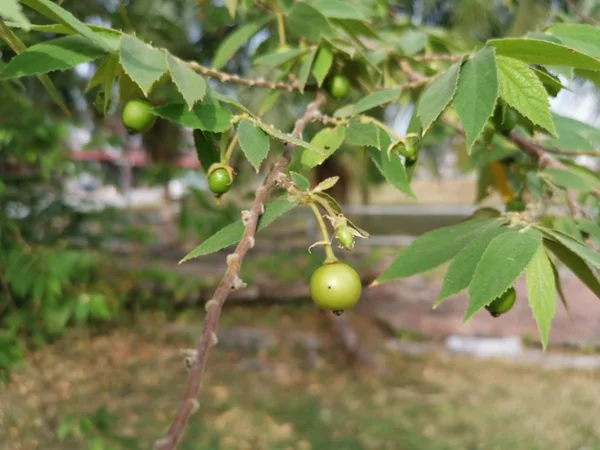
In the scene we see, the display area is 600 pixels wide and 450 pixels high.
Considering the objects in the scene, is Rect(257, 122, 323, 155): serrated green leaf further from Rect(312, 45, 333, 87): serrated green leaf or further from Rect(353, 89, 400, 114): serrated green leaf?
Rect(312, 45, 333, 87): serrated green leaf

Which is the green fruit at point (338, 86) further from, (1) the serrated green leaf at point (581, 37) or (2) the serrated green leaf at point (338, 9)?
(1) the serrated green leaf at point (581, 37)

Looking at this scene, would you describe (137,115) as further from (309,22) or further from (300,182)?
(309,22)

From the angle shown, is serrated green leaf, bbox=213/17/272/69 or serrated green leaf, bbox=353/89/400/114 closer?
serrated green leaf, bbox=353/89/400/114

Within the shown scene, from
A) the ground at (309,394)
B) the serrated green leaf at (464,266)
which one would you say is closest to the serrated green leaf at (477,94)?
the serrated green leaf at (464,266)

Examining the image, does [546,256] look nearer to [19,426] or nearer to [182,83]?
[182,83]

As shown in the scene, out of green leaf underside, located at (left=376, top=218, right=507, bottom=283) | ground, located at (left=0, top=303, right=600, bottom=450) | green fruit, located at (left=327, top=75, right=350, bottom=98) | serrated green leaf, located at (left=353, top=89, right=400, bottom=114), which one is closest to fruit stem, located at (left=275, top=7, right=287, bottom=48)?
green fruit, located at (left=327, top=75, right=350, bottom=98)

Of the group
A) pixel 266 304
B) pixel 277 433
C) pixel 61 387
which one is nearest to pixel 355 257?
pixel 266 304
